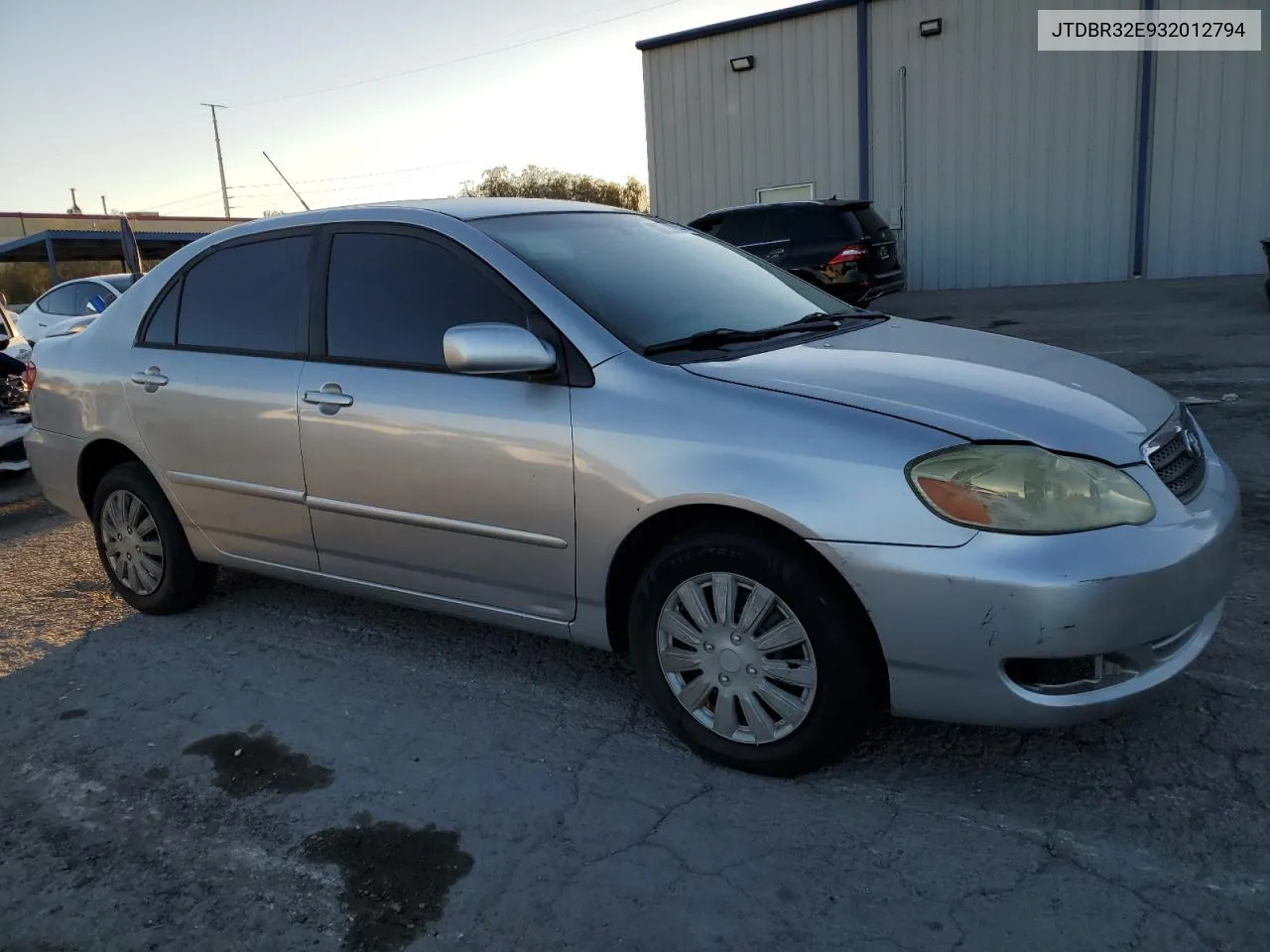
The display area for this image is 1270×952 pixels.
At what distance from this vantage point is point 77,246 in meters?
37.9

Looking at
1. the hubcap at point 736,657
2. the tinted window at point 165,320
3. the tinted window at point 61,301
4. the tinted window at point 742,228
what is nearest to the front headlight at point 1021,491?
the hubcap at point 736,657

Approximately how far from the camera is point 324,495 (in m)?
3.55

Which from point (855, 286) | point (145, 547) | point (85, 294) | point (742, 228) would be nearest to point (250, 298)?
point (145, 547)

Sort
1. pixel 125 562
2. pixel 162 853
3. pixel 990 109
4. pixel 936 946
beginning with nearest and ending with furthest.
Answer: pixel 936 946 → pixel 162 853 → pixel 125 562 → pixel 990 109

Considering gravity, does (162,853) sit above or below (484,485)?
below

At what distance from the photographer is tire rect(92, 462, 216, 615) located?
4.21 m

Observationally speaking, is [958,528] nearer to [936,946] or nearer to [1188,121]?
[936,946]

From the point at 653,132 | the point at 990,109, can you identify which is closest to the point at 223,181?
the point at 653,132

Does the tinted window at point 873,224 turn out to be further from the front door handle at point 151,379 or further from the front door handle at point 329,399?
the front door handle at point 329,399

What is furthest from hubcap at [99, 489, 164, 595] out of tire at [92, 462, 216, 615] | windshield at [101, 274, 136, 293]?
windshield at [101, 274, 136, 293]

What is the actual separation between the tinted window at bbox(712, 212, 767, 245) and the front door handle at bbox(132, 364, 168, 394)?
918 centimetres

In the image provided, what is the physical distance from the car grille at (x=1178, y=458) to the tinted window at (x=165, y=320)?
3629 mm

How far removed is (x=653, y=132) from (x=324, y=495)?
18481 millimetres

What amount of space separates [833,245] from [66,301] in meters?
10.4
